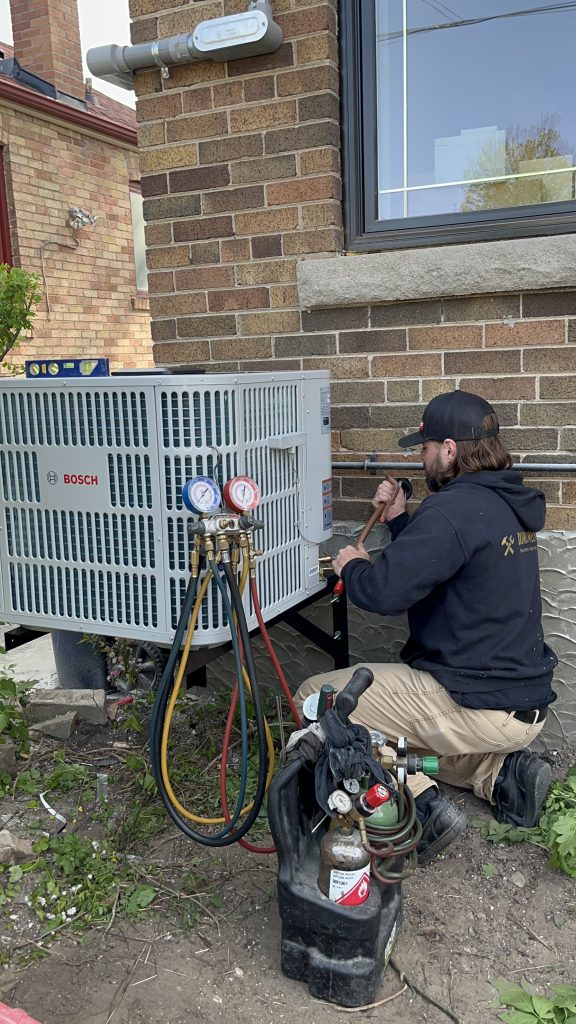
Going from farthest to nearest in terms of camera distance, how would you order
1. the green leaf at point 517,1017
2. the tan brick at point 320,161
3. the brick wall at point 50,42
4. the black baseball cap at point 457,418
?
1. the brick wall at point 50,42
2. the tan brick at point 320,161
3. the black baseball cap at point 457,418
4. the green leaf at point 517,1017

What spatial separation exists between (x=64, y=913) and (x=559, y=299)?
2.81 m

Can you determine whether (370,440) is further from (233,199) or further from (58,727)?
(58,727)

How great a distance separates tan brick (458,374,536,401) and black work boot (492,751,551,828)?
1405 mm

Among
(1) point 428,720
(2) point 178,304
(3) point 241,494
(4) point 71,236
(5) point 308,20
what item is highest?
(4) point 71,236

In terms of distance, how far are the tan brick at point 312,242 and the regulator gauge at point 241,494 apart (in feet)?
5.12

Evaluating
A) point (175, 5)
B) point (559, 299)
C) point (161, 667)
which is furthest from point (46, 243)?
point (559, 299)

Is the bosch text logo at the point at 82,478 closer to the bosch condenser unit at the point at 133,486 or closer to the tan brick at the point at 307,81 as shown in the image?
the bosch condenser unit at the point at 133,486

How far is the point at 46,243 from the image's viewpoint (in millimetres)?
10406

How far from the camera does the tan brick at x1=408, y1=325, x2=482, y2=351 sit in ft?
11.3

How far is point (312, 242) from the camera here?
3643mm

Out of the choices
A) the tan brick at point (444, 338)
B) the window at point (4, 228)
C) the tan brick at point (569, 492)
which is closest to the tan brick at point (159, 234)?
the tan brick at point (444, 338)

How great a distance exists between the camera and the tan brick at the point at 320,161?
140 inches

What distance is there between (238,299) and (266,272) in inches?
7.4

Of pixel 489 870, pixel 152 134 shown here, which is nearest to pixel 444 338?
pixel 152 134
